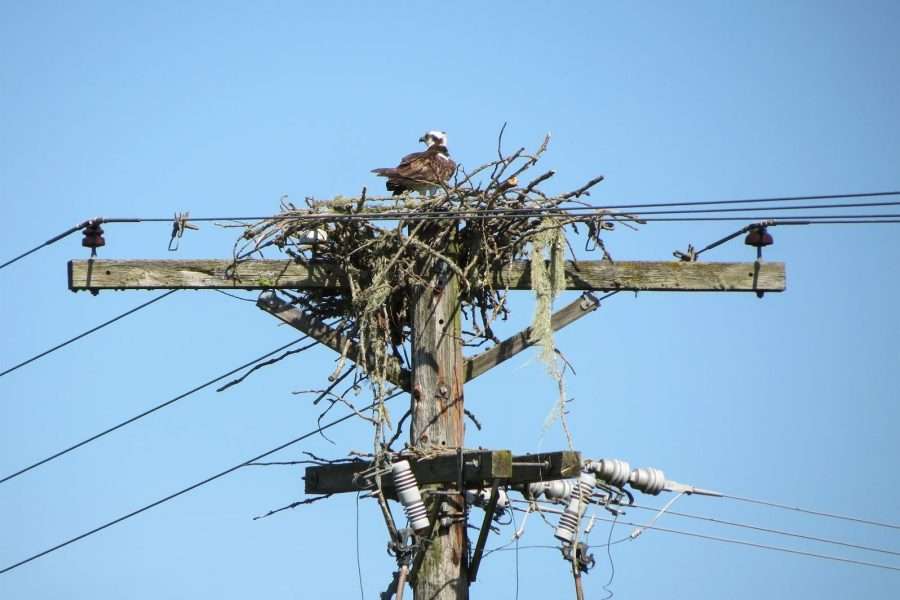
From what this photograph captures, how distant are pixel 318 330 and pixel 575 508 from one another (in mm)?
1793

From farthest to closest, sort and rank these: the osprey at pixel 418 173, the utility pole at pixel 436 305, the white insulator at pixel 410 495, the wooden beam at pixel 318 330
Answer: the osprey at pixel 418 173 < the wooden beam at pixel 318 330 < the utility pole at pixel 436 305 < the white insulator at pixel 410 495

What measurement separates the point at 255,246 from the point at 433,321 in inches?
44.3

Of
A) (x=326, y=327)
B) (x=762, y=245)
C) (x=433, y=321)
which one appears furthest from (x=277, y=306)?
(x=762, y=245)

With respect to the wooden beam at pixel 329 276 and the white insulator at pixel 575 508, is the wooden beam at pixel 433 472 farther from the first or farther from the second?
the wooden beam at pixel 329 276

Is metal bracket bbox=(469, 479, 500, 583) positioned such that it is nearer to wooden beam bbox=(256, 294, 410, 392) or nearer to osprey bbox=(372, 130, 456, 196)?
wooden beam bbox=(256, 294, 410, 392)

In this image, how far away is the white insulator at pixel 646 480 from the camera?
9.31 metres

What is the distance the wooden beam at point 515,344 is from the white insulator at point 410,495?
0.83 meters

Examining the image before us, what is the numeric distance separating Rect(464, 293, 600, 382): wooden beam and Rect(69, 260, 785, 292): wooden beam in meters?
0.10

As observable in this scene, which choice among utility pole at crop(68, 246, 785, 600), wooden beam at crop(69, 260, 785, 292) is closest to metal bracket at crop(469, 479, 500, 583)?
utility pole at crop(68, 246, 785, 600)

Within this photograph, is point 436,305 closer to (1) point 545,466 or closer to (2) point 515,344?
(2) point 515,344

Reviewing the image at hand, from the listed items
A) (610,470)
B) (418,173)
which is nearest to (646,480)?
(610,470)

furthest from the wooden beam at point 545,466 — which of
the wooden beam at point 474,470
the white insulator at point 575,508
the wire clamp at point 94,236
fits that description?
the wire clamp at point 94,236

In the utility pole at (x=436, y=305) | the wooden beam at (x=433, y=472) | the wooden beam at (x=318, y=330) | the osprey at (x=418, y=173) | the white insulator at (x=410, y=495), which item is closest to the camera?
the wooden beam at (x=433, y=472)

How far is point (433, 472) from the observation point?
896cm
